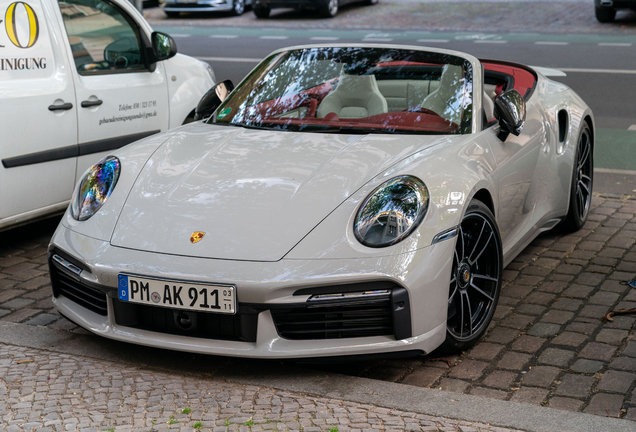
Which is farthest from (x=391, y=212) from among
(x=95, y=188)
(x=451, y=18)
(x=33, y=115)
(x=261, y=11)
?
(x=261, y=11)

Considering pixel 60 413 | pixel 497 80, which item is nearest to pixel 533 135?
pixel 497 80

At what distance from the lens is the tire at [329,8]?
19234mm

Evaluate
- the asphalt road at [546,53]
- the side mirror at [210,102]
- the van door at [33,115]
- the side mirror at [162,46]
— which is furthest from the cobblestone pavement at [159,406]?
the asphalt road at [546,53]

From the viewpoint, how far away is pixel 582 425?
112 inches

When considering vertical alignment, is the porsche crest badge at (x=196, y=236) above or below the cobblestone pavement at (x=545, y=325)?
above

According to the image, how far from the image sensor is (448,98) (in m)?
4.14

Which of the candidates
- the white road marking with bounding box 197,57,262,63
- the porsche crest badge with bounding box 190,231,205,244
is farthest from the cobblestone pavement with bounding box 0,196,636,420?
the white road marking with bounding box 197,57,262,63

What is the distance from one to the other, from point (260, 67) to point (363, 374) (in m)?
2.13

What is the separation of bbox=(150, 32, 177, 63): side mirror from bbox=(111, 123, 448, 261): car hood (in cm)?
192

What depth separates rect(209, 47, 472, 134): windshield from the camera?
4086mm

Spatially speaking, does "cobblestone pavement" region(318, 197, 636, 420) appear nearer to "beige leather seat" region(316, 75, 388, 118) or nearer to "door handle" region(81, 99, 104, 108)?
"beige leather seat" region(316, 75, 388, 118)

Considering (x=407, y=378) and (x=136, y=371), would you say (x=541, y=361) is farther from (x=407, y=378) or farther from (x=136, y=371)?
(x=136, y=371)

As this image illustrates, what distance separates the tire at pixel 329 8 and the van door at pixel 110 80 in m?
13.9

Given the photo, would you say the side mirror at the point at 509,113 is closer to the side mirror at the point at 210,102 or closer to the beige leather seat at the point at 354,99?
the beige leather seat at the point at 354,99
